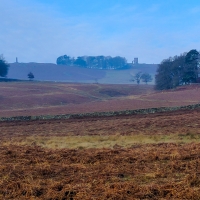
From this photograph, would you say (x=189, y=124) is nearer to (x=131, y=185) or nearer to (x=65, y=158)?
(x=65, y=158)

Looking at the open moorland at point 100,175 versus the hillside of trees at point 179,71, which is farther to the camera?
the hillside of trees at point 179,71

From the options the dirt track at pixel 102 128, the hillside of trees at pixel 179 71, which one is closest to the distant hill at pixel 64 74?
the hillside of trees at pixel 179 71

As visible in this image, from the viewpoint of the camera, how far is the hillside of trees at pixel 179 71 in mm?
73625

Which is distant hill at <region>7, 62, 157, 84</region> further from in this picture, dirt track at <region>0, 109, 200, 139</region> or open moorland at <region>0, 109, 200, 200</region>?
open moorland at <region>0, 109, 200, 200</region>

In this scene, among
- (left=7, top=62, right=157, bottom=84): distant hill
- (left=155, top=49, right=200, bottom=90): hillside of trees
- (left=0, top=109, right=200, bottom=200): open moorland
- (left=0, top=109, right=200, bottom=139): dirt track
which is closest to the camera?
(left=0, top=109, right=200, bottom=200): open moorland

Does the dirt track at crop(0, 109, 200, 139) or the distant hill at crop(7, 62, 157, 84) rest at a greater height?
the distant hill at crop(7, 62, 157, 84)

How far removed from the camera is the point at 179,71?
76.5 meters

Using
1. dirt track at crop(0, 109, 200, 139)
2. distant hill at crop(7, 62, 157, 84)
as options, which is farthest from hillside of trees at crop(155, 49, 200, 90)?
distant hill at crop(7, 62, 157, 84)

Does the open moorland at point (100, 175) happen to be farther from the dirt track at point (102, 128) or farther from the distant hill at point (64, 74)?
the distant hill at point (64, 74)

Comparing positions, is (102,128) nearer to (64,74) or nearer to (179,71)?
(179,71)

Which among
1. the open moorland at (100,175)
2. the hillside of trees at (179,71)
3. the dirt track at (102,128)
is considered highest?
the hillside of trees at (179,71)

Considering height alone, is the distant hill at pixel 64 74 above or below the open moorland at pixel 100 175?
above

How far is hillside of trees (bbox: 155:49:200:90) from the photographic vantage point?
73625 mm

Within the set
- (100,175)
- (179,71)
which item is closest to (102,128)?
(100,175)
